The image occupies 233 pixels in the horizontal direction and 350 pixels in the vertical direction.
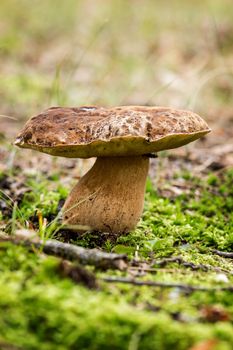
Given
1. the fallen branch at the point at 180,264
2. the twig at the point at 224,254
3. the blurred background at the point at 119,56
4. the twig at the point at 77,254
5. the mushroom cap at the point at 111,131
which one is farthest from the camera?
the blurred background at the point at 119,56

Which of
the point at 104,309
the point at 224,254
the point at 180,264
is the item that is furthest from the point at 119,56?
the point at 104,309

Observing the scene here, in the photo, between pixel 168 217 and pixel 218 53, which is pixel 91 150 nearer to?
pixel 168 217

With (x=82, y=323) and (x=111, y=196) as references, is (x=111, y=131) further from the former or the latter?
(x=82, y=323)

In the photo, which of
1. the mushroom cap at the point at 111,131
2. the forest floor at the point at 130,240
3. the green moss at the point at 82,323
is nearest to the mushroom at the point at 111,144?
the mushroom cap at the point at 111,131

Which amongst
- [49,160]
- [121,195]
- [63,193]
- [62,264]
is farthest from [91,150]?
[49,160]

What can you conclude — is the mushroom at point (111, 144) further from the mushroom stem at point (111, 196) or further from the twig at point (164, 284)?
the twig at point (164, 284)

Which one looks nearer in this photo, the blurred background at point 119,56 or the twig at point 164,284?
the twig at point 164,284

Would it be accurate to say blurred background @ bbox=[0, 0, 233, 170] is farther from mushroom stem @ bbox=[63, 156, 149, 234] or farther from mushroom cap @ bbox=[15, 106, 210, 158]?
mushroom cap @ bbox=[15, 106, 210, 158]

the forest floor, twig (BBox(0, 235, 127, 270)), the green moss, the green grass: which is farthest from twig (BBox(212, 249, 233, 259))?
the green moss
